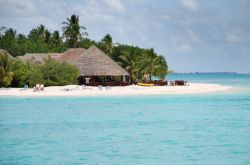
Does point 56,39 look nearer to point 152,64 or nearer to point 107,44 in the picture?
point 107,44

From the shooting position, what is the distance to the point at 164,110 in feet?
87.0

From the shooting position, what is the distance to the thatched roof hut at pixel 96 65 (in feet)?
144

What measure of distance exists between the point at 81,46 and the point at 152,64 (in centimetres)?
2151

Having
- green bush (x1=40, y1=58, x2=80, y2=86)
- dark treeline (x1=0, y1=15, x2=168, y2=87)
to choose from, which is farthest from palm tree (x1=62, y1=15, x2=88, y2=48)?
green bush (x1=40, y1=58, x2=80, y2=86)

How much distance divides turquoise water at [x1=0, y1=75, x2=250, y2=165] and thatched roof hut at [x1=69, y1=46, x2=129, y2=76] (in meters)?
13.6

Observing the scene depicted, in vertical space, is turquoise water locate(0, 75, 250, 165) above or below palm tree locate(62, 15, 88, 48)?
below

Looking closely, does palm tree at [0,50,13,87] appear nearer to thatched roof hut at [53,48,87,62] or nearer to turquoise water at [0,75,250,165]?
turquoise water at [0,75,250,165]

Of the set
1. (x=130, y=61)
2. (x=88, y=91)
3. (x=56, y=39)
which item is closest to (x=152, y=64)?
(x=130, y=61)

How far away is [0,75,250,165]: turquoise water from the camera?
1317 centimetres

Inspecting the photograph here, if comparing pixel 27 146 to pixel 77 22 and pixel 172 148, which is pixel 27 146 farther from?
pixel 77 22

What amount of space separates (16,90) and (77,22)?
1026 inches

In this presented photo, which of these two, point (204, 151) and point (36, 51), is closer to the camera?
point (204, 151)

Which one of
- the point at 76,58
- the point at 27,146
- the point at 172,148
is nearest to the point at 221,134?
the point at 172,148

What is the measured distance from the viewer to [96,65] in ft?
146
